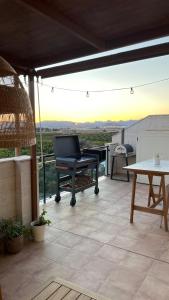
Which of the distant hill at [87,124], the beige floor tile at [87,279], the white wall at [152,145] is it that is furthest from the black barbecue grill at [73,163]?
the beige floor tile at [87,279]

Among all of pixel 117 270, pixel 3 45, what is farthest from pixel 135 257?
pixel 3 45

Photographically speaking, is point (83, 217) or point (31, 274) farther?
point (83, 217)

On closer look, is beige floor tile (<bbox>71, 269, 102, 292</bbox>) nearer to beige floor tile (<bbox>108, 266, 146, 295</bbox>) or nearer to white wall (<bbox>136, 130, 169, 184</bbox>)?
beige floor tile (<bbox>108, 266, 146, 295</bbox>)

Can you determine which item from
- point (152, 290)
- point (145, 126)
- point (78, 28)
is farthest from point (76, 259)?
point (145, 126)

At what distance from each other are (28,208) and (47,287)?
1.20m

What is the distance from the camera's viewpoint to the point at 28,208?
123 inches

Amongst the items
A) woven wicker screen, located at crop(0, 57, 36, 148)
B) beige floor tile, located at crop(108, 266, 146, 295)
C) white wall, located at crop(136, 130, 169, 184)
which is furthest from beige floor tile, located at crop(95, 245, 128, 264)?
white wall, located at crop(136, 130, 169, 184)

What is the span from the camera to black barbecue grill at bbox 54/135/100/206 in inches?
165

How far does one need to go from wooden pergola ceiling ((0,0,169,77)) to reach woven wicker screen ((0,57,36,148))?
0.69 metres

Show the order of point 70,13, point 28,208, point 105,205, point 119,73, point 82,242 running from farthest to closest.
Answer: point 119,73 < point 105,205 < point 28,208 < point 82,242 < point 70,13

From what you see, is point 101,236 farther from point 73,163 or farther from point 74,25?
point 74,25

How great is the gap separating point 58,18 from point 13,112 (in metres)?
1.00

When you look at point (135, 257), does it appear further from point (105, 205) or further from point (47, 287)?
point (105, 205)

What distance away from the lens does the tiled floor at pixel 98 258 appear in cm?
211
